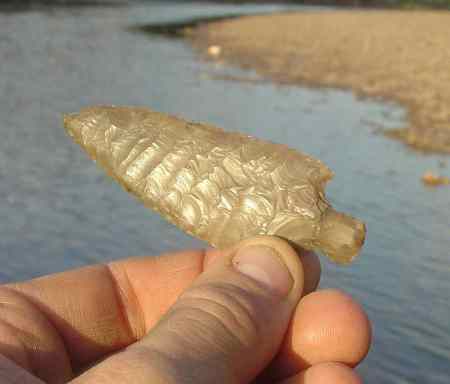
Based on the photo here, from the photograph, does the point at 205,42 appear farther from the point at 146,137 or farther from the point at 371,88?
the point at 146,137

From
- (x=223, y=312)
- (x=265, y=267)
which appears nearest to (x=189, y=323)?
(x=223, y=312)

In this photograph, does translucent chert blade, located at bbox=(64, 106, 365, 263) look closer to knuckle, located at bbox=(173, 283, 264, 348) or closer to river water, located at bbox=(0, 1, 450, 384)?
knuckle, located at bbox=(173, 283, 264, 348)

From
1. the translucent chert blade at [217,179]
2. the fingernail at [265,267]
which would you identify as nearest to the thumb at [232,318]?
the fingernail at [265,267]

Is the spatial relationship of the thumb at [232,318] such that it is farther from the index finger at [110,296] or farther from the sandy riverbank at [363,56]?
the sandy riverbank at [363,56]

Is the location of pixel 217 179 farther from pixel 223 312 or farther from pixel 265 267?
pixel 223 312

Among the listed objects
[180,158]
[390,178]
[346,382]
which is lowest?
[390,178]

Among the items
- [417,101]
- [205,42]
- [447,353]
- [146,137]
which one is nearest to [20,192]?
[447,353]
